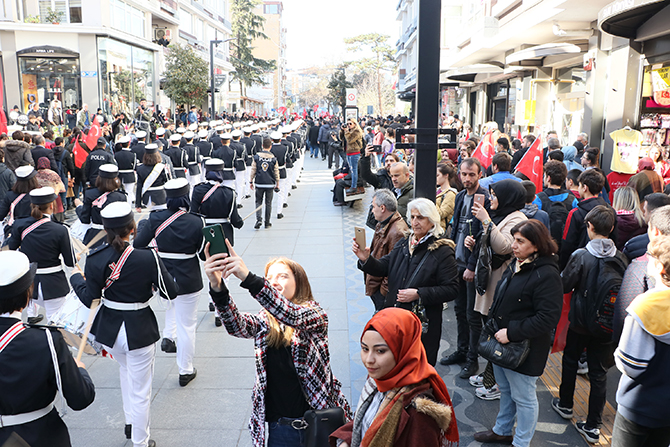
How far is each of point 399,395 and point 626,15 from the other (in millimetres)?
9996

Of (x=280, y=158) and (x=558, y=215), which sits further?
(x=280, y=158)

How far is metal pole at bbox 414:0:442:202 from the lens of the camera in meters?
4.73

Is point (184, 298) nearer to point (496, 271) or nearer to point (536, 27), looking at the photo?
point (496, 271)

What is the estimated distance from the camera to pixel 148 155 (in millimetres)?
11531

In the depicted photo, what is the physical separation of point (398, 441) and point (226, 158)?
41.8 ft

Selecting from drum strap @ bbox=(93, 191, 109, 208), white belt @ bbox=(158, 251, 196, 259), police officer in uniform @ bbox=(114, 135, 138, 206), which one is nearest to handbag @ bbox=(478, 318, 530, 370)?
white belt @ bbox=(158, 251, 196, 259)

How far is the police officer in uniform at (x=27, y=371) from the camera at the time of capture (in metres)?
2.95

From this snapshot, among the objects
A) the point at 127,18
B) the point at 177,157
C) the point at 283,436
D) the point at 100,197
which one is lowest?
the point at 283,436

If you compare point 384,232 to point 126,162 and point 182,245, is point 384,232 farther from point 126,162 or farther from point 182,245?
point 126,162

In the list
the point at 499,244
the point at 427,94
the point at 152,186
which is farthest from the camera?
the point at 152,186

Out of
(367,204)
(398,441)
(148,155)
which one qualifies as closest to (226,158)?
(148,155)

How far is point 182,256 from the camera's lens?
5.95 metres

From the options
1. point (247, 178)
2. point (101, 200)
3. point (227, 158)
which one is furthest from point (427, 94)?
point (247, 178)

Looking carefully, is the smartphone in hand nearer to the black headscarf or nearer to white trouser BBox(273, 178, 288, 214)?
the black headscarf
